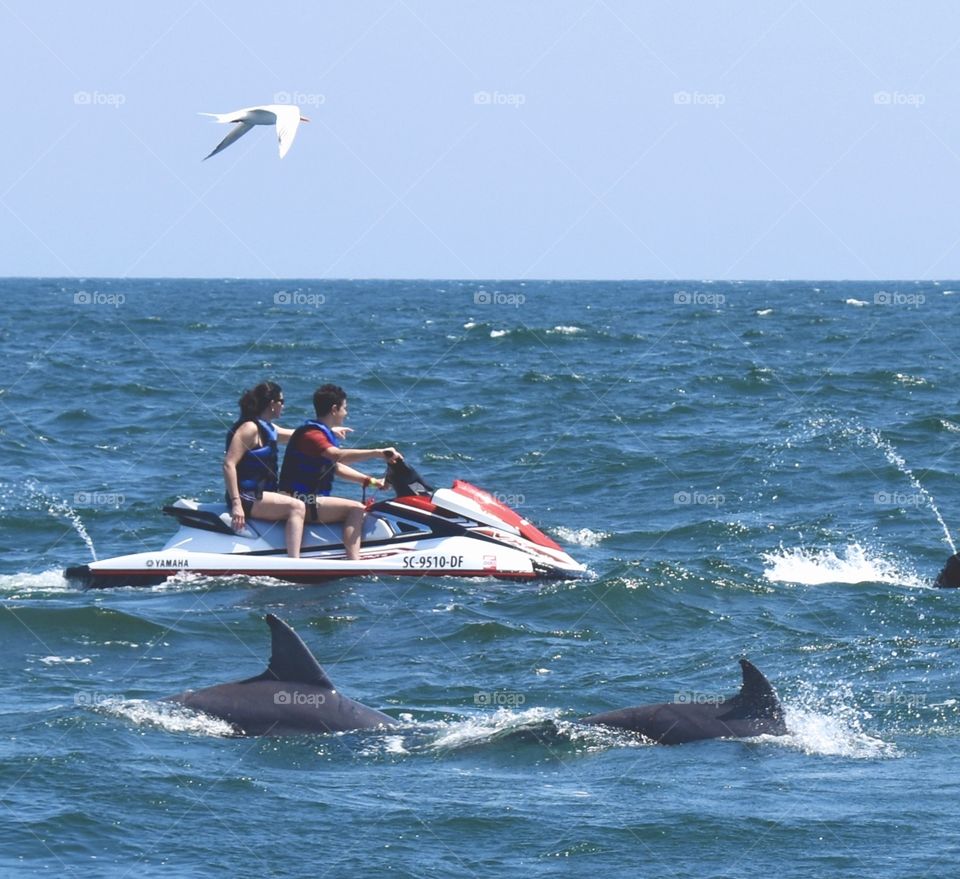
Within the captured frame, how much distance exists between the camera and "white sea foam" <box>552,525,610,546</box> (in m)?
18.9

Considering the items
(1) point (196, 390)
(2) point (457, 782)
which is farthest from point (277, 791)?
(1) point (196, 390)

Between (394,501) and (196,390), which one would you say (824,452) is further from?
(196,390)

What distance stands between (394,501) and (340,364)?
86.8 feet

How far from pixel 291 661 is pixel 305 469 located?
531 cm

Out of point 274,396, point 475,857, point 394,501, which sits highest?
point 274,396

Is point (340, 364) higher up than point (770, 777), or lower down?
higher up

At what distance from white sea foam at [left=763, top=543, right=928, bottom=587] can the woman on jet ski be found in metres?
5.04

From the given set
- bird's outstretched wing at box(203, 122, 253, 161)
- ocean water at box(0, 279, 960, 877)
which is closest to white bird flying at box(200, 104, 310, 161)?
bird's outstretched wing at box(203, 122, 253, 161)

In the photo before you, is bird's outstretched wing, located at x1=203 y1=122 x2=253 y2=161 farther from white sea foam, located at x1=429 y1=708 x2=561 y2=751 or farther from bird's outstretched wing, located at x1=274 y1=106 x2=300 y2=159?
white sea foam, located at x1=429 y1=708 x2=561 y2=751

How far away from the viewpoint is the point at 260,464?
15.4 metres

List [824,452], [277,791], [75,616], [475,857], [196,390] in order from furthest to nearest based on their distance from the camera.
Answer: [196,390] < [824,452] < [75,616] < [277,791] < [475,857]

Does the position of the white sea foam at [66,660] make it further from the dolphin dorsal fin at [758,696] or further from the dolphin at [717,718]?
the dolphin dorsal fin at [758,696]

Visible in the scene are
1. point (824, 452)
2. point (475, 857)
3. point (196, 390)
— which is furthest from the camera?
point (196, 390)

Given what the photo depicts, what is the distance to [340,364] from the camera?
42.4 meters
